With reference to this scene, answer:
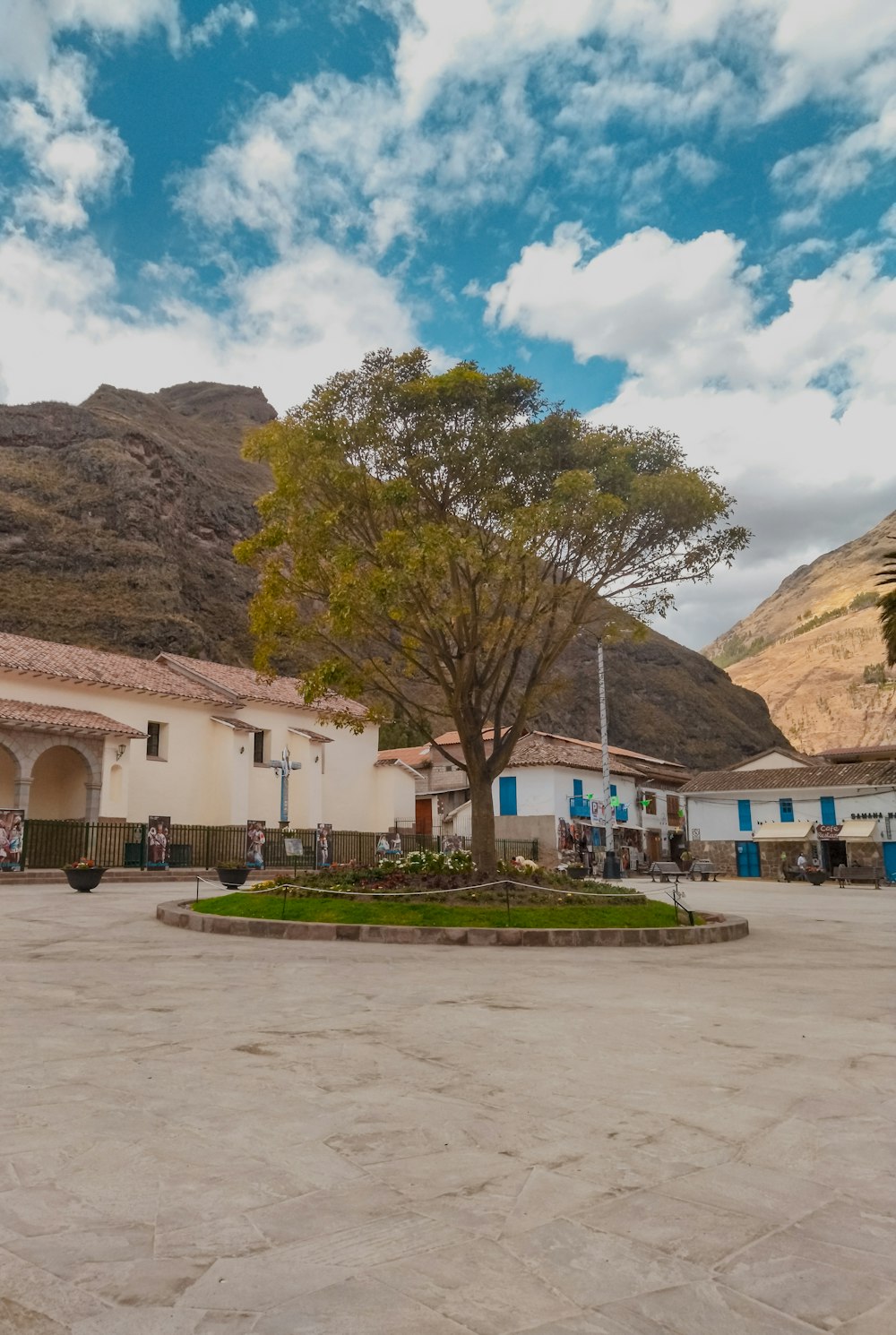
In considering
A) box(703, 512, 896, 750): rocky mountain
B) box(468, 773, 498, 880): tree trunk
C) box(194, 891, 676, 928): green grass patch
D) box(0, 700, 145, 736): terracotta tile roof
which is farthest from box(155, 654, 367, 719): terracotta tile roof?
box(703, 512, 896, 750): rocky mountain

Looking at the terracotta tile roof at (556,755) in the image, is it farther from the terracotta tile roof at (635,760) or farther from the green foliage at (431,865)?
the green foliage at (431,865)

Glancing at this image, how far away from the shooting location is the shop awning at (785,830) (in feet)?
141

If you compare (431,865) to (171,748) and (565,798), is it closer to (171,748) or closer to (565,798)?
(171,748)

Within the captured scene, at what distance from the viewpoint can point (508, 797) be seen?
146ft

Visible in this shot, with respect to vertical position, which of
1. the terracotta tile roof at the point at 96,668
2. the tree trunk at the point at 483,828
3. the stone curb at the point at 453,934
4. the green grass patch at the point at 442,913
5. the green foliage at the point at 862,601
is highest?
the green foliage at the point at 862,601

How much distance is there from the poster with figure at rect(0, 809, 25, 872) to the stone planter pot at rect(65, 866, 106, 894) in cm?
485

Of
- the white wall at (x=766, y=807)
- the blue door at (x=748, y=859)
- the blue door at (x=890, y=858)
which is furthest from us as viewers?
the blue door at (x=748, y=859)

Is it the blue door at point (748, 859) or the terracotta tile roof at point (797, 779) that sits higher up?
the terracotta tile roof at point (797, 779)

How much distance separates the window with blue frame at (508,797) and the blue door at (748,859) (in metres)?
11.6

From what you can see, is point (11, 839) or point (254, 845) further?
point (254, 845)

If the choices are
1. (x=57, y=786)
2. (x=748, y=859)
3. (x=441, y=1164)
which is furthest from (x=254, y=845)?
(x=441, y=1164)

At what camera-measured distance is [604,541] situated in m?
16.0

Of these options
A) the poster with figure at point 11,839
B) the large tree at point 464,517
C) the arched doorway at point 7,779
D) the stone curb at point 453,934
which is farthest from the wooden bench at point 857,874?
the arched doorway at point 7,779

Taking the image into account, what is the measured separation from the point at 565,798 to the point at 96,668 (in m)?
21.5
